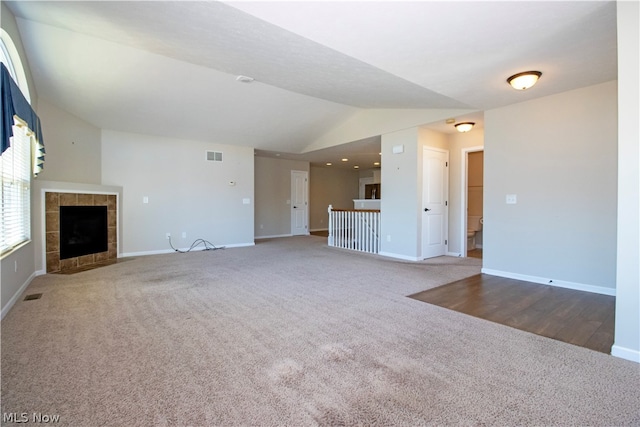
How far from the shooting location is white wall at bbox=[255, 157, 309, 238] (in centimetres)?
923

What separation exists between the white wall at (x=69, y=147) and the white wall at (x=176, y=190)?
0.24 m

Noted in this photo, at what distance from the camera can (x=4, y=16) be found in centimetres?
288

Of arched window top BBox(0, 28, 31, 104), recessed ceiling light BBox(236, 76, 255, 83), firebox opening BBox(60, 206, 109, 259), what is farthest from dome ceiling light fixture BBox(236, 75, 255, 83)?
firebox opening BBox(60, 206, 109, 259)

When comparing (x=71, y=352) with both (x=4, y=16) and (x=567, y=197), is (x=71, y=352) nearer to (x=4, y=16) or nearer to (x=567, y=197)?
(x=4, y=16)

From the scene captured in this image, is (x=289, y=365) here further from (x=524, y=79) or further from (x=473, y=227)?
(x=473, y=227)

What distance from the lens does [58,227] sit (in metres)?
4.79

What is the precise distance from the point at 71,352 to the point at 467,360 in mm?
2796

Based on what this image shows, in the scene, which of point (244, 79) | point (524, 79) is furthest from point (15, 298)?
point (524, 79)

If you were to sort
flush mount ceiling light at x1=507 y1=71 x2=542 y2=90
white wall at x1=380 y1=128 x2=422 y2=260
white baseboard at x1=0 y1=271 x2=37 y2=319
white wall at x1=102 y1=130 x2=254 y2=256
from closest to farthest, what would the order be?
white baseboard at x1=0 y1=271 x2=37 y2=319 → flush mount ceiling light at x1=507 y1=71 x2=542 y2=90 → white wall at x1=380 y1=128 x2=422 y2=260 → white wall at x1=102 y1=130 x2=254 y2=256

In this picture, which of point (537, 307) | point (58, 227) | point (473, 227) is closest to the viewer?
point (537, 307)

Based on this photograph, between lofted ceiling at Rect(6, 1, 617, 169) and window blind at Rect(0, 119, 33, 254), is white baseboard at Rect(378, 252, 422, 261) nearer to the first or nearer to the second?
lofted ceiling at Rect(6, 1, 617, 169)

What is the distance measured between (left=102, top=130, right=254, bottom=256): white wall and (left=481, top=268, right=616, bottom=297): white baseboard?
219 inches

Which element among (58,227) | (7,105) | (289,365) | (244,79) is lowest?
(289,365)

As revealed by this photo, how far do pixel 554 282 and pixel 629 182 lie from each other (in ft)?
8.02
